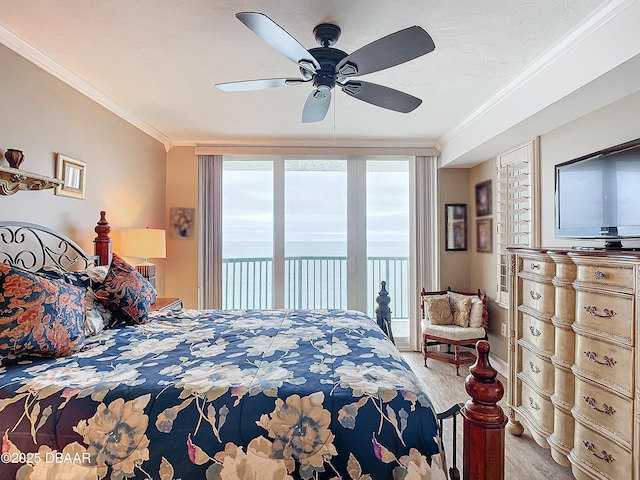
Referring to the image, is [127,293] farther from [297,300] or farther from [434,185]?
[434,185]

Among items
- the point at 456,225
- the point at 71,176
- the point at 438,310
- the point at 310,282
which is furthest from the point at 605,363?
the point at 310,282

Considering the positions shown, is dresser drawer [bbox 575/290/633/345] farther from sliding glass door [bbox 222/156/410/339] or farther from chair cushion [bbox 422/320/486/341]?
sliding glass door [bbox 222/156/410/339]

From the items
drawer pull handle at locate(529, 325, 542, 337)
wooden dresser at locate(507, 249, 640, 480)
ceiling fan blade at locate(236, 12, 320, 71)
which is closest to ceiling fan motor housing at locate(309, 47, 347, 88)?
ceiling fan blade at locate(236, 12, 320, 71)

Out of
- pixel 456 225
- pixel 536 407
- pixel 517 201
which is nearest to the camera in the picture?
pixel 536 407

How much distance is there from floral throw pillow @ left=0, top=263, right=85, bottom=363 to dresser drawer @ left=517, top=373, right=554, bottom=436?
2579mm

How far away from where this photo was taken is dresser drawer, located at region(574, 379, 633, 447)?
1605 millimetres

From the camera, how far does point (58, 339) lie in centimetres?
163

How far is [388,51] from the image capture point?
1.68m

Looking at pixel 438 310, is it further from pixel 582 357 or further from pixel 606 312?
pixel 606 312

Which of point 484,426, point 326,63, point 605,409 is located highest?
point 326,63

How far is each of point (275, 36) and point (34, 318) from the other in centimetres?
166

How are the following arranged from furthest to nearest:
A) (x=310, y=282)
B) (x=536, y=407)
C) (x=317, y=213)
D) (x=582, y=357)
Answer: (x=310, y=282)
(x=317, y=213)
(x=536, y=407)
(x=582, y=357)

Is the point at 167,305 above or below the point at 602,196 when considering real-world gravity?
below

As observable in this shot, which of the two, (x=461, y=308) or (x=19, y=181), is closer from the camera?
(x=19, y=181)
